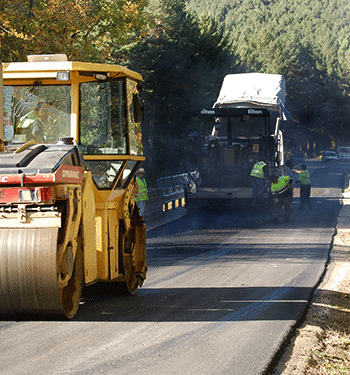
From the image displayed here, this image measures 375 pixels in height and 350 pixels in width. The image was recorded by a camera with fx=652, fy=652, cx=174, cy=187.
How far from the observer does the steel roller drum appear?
590 cm

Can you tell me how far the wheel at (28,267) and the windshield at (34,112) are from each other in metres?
1.88

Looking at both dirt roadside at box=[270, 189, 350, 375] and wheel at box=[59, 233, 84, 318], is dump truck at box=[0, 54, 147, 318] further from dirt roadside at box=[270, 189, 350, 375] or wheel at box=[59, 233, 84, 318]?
dirt roadside at box=[270, 189, 350, 375]

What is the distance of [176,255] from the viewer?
41.7 ft

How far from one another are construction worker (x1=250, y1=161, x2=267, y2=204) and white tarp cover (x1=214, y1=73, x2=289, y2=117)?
4439 mm

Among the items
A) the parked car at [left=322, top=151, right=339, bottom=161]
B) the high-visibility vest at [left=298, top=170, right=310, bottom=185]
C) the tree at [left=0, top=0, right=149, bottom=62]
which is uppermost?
the tree at [left=0, top=0, right=149, bottom=62]

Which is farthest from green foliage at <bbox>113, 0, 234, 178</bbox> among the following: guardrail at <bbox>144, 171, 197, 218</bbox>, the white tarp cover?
the white tarp cover

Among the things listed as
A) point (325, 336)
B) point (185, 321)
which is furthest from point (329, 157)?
point (185, 321)

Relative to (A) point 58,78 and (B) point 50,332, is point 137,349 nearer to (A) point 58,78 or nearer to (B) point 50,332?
(B) point 50,332

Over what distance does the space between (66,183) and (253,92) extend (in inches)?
759

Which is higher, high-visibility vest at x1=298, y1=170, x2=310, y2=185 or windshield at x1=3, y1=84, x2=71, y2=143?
windshield at x1=3, y1=84, x2=71, y2=143

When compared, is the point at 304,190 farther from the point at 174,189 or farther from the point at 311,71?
the point at 311,71

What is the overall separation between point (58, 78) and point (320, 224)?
13.0m

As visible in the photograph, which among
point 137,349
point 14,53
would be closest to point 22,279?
point 137,349

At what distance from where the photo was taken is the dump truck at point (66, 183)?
5.92 metres
